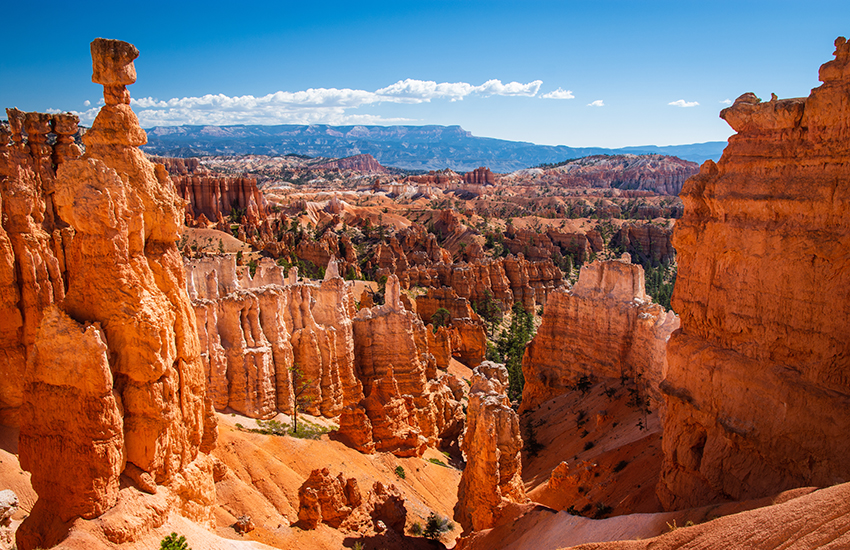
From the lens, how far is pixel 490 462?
582 inches

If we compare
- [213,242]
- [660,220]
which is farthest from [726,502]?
[660,220]

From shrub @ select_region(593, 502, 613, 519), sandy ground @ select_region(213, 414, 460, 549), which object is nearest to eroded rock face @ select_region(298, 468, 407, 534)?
sandy ground @ select_region(213, 414, 460, 549)

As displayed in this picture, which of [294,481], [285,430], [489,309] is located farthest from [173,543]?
[489,309]

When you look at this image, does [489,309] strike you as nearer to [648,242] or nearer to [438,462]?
[438,462]

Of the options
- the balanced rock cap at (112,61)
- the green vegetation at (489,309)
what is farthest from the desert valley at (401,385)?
the green vegetation at (489,309)

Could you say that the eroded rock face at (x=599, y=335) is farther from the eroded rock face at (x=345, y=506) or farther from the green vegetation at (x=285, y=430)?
the green vegetation at (x=285, y=430)

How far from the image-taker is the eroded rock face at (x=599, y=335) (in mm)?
21078

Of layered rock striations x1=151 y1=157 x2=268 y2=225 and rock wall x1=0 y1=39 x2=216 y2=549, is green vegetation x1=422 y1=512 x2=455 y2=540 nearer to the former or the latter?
rock wall x1=0 y1=39 x2=216 y2=549

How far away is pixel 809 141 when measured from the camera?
9.15 metres

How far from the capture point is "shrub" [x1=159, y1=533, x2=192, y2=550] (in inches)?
306

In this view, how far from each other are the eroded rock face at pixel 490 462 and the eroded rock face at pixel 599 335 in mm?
6661

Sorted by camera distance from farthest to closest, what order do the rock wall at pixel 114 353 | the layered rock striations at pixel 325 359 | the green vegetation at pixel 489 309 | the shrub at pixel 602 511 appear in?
1. the green vegetation at pixel 489 309
2. the layered rock striations at pixel 325 359
3. the shrub at pixel 602 511
4. the rock wall at pixel 114 353

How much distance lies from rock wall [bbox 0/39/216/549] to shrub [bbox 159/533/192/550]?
45 centimetres

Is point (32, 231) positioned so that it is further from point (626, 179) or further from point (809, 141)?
point (626, 179)
